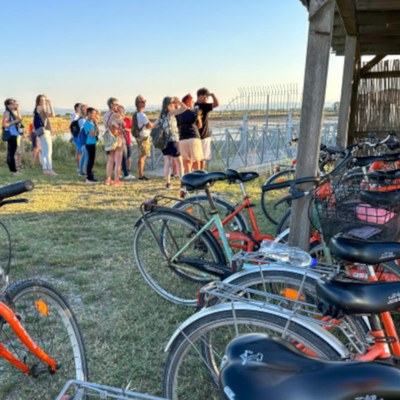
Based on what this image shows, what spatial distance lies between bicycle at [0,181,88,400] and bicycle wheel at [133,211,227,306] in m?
1.15

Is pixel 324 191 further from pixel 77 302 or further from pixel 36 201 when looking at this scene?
pixel 36 201

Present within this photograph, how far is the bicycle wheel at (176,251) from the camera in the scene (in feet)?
10.5

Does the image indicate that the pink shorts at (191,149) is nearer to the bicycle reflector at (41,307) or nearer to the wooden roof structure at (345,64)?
the wooden roof structure at (345,64)

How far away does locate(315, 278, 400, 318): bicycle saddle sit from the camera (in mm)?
1271

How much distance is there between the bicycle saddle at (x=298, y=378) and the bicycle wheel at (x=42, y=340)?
1.28 meters

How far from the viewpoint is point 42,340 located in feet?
7.78

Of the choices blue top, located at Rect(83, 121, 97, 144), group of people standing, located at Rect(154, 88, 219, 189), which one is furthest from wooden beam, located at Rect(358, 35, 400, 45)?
blue top, located at Rect(83, 121, 97, 144)

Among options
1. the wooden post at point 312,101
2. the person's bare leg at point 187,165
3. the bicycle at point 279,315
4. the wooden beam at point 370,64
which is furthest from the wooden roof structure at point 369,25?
the person's bare leg at point 187,165

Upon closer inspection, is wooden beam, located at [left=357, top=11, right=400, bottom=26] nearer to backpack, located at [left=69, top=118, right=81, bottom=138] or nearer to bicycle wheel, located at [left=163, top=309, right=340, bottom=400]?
bicycle wheel, located at [left=163, top=309, right=340, bottom=400]

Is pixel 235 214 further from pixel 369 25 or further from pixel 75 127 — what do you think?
pixel 75 127

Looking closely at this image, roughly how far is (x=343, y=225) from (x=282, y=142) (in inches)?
377

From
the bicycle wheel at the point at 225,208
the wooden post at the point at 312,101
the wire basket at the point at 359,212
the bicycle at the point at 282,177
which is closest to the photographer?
the wire basket at the point at 359,212

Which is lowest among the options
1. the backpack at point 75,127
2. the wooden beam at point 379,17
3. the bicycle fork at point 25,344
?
the bicycle fork at point 25,344

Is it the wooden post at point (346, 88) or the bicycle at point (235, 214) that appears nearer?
the bicycle at point (235, 214)
